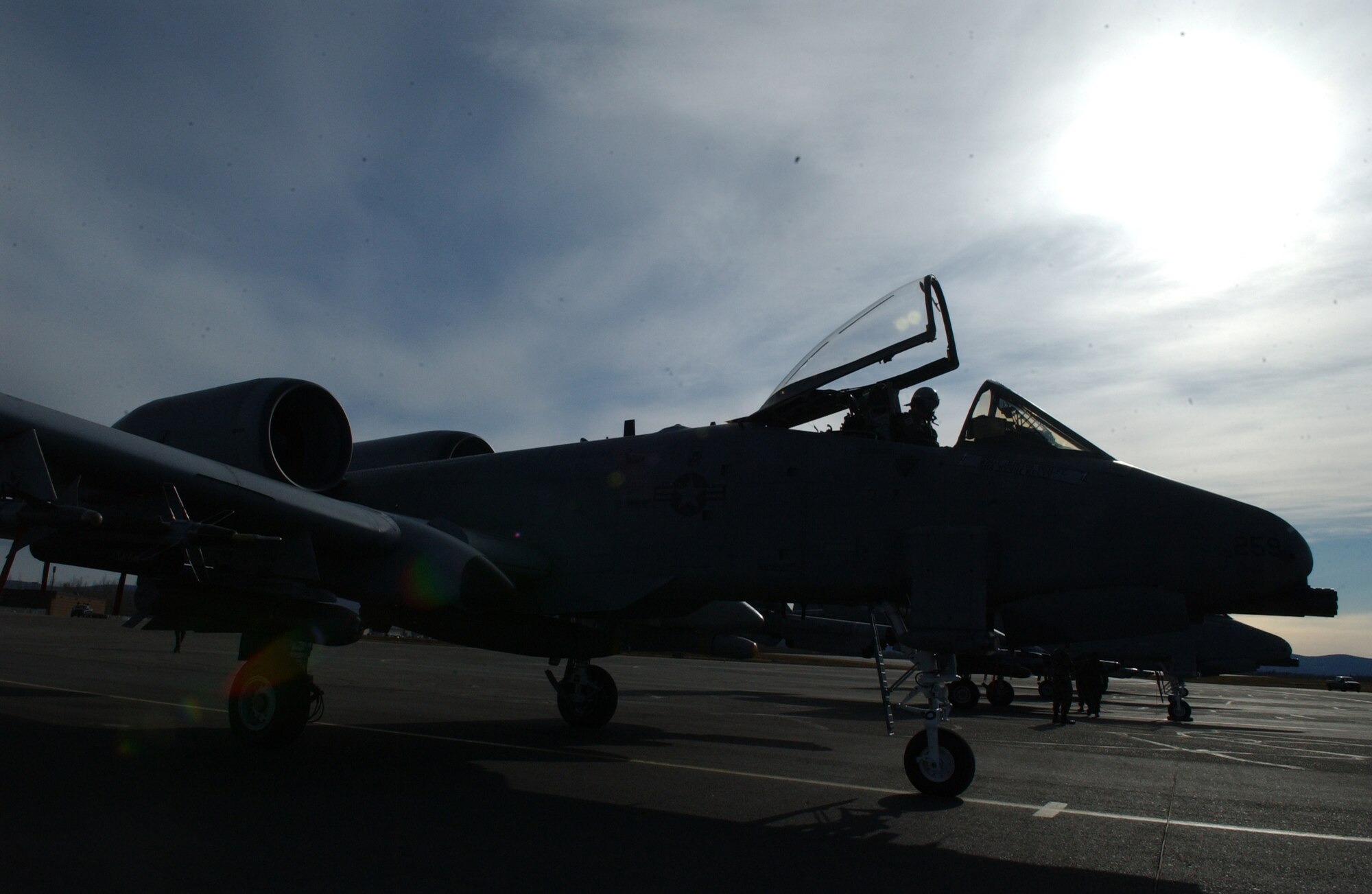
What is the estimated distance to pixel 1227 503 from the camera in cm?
684

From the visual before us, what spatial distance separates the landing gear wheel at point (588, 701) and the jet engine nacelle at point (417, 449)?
3.53 metres

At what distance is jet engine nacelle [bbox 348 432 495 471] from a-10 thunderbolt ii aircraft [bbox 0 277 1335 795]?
1039 millimetres

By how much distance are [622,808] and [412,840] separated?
1.69m

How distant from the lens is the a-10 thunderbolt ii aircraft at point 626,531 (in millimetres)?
6707

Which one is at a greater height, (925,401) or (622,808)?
(925,401)

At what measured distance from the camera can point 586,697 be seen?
11.4 m

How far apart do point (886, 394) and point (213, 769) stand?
6999 mm

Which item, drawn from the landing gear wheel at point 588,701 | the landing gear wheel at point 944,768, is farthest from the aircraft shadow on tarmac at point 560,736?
the landing gear wheel at point 944,768

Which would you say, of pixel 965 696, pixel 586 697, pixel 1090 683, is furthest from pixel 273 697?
pixel 1090 683

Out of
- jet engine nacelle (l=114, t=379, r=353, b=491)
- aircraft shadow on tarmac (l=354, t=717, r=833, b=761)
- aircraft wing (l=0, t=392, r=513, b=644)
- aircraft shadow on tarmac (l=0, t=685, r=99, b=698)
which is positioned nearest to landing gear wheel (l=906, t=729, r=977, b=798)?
aircraft shadow on tarmac (l=354, t=717, r=833, b=761)

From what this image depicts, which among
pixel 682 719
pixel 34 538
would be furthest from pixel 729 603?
pixel 34 538

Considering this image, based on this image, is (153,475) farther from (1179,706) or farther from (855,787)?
(1179,706)

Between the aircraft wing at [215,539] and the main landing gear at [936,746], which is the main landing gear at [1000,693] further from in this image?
the aircraft wing at [215,539]

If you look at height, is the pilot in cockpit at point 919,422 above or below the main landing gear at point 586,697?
above
